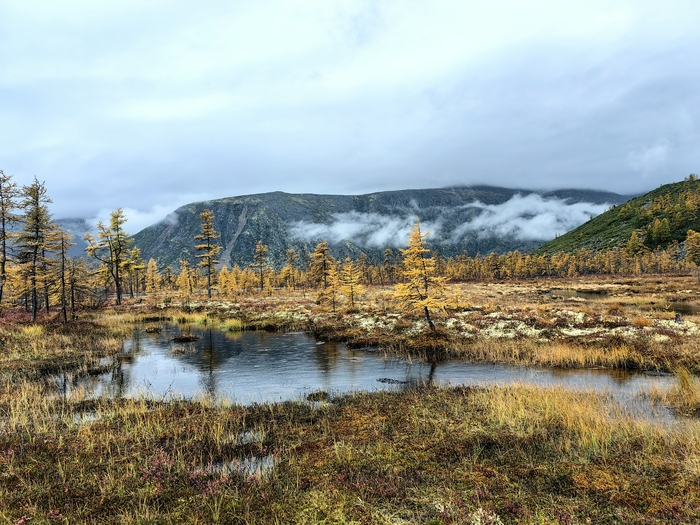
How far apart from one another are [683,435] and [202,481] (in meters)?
11.7

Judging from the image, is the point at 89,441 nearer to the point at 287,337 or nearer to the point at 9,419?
the point at 9,419

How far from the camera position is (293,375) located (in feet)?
67.5

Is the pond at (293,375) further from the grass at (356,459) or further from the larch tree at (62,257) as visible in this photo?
the larch tree at (62,257)

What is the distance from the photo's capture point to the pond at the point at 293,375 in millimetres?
16719

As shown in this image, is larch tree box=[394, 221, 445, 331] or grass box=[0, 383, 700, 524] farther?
larch tree box=[394, 221, 445, 331]

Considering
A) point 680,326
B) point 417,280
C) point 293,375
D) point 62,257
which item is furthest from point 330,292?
point 680,326

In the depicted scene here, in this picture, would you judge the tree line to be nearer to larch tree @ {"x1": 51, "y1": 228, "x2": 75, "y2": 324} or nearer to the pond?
larch tree @ {"x1": 51, "y1": 228, "x2": 75, "y2": 324}

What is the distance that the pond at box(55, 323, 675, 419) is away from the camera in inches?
658

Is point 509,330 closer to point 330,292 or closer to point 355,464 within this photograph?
point 330,292

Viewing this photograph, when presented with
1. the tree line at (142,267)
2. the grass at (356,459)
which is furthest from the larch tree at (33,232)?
the grass at (356,459)

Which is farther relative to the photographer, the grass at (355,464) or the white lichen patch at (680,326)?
the white lichen patch at (680,326)

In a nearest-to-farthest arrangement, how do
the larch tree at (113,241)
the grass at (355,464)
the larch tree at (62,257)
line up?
1. the grass at (355,464)
2. the larch tree at (62,257)
3. the larch tree at (113,241)

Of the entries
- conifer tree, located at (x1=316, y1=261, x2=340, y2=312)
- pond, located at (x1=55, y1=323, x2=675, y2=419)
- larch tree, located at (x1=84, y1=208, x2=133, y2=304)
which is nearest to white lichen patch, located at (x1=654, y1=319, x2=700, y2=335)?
pond, located at (x1=55, y1=323, x2=675, y2=419)

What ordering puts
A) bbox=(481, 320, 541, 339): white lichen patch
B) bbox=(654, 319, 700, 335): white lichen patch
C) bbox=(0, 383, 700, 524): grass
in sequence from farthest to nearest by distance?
bbox=(481, 320, 541, 339): white lichen patch < bbox=(654, 319, 700, 335): white lichen patch < bbox=(0, 383, 700, 524): grass
